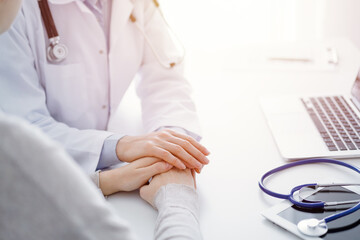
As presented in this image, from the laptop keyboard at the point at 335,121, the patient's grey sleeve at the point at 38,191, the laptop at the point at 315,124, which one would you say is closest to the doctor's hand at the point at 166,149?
the laptop at the point at 315,124

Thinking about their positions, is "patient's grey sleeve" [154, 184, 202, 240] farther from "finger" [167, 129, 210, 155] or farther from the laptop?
the laptop

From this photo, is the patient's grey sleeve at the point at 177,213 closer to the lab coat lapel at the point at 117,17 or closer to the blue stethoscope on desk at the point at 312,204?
the blue stethoscope on desk at the point at 312,204

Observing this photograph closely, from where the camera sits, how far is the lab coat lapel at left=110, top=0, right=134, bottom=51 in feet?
3.66

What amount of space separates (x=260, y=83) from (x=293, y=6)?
33.9 inches

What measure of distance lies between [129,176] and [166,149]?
102 millimetres

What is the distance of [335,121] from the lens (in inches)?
40.6

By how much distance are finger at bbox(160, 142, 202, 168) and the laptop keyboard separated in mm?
329

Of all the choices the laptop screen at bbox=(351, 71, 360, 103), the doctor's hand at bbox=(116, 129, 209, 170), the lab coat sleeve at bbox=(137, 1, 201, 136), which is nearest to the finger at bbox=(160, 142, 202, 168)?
the doctor's hand at bbox=(116, 129, 209, 170)

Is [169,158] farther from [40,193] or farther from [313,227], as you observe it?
[40,193]

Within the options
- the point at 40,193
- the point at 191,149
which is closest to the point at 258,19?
the point at 191,149

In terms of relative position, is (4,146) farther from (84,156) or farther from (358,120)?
(358,120)

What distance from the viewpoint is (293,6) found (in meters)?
1.98

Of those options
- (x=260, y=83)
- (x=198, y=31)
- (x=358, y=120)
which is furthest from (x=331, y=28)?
(x=358, y=120)

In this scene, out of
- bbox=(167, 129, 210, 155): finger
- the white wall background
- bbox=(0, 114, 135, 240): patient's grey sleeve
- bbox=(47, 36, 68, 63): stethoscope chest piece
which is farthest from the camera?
the white wall background
